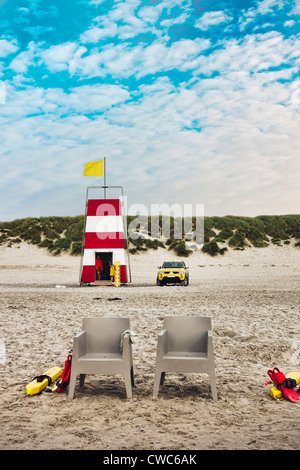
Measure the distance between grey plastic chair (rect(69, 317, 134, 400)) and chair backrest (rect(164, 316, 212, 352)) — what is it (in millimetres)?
623

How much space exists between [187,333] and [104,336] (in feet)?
3.85

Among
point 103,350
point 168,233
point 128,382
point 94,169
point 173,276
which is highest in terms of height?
point 94,169

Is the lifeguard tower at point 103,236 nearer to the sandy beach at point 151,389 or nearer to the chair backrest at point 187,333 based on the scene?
the sandy beach at point 151,389

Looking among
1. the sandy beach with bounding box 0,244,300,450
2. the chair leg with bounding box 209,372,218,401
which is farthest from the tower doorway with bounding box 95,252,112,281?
the chair leg with bounding box 209,372,218,401

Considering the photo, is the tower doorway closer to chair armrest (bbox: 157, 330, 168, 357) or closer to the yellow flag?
the yellow flag

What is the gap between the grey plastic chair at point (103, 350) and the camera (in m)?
5.72

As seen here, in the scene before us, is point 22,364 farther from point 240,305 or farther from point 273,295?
point 273,295

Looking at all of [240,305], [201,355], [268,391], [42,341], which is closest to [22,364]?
[42,341]

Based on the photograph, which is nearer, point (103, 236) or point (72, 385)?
point (72, 385)

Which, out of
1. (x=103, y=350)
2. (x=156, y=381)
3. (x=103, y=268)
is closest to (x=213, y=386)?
(x=156, y=381)

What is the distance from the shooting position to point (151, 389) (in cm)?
631

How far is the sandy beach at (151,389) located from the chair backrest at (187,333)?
62 cm

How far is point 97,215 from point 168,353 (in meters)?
16.7

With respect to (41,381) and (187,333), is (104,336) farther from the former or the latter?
(187,333)
